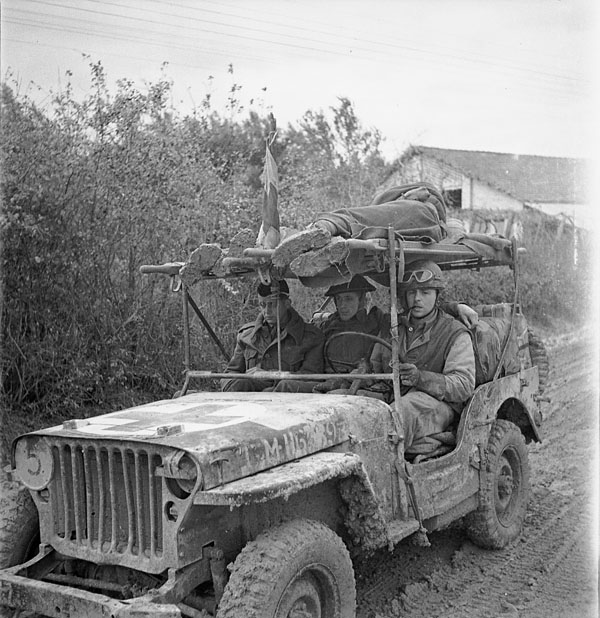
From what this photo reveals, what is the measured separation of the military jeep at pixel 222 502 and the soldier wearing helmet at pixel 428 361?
0.85ft

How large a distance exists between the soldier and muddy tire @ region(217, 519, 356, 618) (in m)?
2.02

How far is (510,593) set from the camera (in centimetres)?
498

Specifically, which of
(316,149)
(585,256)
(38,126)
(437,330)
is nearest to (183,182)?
(38,126)

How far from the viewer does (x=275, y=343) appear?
224 inches

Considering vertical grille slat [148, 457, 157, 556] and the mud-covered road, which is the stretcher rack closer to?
the mud-covered road

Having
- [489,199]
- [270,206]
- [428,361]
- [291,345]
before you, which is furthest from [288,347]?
[489,199]

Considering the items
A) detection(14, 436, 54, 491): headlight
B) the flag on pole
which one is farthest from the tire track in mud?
the flag on pole

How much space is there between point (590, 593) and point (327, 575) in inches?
86.0

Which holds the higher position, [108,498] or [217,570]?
[108,498]

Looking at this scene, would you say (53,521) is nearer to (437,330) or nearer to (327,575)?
(327,575)

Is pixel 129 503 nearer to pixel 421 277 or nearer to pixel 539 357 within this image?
pixel 421 277

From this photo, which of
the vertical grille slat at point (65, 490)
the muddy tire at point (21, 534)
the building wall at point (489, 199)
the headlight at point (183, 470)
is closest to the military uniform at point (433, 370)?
the headlight at point (183, 470)

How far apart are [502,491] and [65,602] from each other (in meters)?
3.61

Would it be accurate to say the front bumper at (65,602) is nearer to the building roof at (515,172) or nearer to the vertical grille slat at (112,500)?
the vertical grille slat at (112,500)
